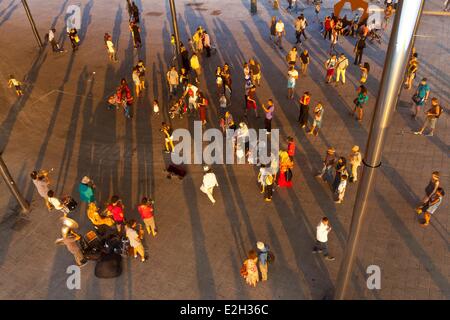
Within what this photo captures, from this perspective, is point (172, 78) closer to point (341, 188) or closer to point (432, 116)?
point (341, 188)

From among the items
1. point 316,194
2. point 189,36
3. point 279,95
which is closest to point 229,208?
point 316,194

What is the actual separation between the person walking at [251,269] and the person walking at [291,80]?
8.67 m

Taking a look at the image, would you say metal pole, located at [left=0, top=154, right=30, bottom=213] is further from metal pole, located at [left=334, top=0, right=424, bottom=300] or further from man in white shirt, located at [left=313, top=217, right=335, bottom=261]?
metal pole, located at [left=334, top=0, right=424, bottom=300]

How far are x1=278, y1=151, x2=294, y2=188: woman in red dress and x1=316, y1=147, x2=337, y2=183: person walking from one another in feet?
3.44

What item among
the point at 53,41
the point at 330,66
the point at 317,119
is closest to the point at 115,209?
the point at 317,119

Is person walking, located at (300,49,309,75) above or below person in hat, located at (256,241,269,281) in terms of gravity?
above

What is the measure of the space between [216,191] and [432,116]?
774cm

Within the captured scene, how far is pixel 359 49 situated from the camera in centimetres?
1766

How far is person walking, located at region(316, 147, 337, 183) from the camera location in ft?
37.6

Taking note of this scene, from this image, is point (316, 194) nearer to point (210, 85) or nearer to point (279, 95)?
point (279, 95)

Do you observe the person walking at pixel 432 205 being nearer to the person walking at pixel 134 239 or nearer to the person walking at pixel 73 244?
the person walking at pixel 134 239

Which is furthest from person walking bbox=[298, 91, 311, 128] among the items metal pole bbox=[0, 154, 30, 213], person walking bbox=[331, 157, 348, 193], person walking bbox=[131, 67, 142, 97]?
metal pole bbox=[0, 154, 30, 213]
